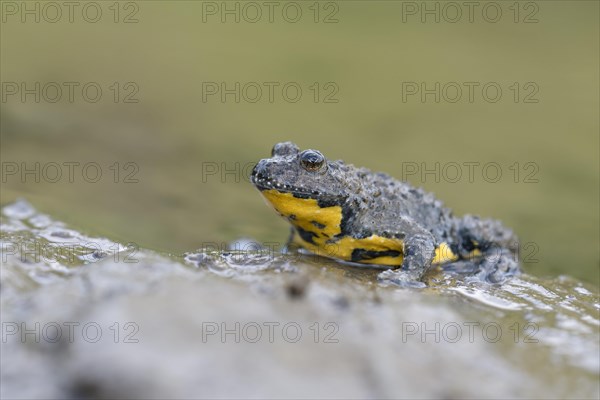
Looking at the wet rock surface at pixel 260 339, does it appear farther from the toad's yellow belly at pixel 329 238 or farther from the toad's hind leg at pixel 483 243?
the toad's hind leg at pixel 483 243

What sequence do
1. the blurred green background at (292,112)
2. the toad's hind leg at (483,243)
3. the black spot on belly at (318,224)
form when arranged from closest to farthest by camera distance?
the black spot on belly at (318,224) < the toad's hind leg at (483,243) < the blurred green background at (292,112)

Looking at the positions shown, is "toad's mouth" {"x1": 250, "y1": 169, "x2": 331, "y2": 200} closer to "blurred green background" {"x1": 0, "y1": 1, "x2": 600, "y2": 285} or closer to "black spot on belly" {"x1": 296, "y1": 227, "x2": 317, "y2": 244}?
"black spot on belly" {"x1": 296, "y1": 227, "x2": 317, "y2": 244}

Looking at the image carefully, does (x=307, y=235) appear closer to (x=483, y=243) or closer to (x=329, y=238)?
(x=329, y=238)

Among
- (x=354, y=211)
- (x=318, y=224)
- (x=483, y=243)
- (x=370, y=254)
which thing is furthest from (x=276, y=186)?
(x=483, y=243)

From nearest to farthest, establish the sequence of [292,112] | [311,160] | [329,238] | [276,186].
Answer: [276,186], [311,160], [329,238], [292,112]

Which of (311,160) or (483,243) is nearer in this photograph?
(311,160)

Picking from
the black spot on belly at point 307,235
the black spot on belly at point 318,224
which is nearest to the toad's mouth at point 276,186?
the black spot on belly at point 318,224

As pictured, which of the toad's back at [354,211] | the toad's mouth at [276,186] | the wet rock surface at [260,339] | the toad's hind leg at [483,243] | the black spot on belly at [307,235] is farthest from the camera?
the toad's hind leg at [483,243]
